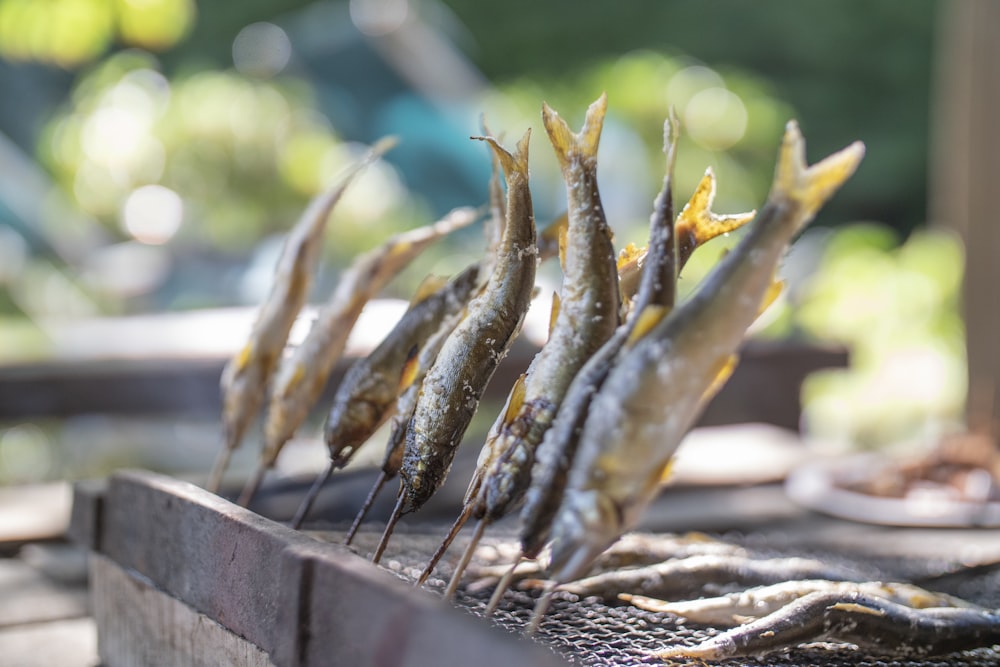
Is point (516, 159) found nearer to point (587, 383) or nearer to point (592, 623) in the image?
point (587, 383)

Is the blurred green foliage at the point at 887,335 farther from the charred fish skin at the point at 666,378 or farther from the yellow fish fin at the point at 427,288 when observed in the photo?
the charred fish skin at the point at 666,378

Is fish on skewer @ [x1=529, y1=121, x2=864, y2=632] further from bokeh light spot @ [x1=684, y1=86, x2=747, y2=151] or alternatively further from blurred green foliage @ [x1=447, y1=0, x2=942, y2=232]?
blurred green foliage @ [x1=447, y1=0, x2=942, y2=232]

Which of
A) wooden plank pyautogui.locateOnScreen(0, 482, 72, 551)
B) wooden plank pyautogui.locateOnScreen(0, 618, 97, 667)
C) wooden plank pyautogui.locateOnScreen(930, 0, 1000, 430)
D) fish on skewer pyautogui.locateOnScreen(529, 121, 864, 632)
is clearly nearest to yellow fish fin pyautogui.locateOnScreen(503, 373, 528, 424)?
fish on skewer pyautogui.locateOnScreen(529, 121, 864, 632)

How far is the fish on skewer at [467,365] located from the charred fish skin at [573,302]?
0.08 meters

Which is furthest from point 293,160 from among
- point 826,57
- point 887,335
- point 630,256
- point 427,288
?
point 826,57

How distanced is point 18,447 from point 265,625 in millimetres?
6659

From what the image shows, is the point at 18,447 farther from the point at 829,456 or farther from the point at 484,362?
the point at 484,362

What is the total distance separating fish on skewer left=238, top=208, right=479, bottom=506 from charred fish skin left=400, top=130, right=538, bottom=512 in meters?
0.35

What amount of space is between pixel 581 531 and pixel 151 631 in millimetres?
790

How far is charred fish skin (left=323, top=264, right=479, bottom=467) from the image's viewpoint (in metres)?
1.36

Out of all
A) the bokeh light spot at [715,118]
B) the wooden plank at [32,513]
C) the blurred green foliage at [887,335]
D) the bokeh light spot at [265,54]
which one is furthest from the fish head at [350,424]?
the bokeh light spot at [265,54]

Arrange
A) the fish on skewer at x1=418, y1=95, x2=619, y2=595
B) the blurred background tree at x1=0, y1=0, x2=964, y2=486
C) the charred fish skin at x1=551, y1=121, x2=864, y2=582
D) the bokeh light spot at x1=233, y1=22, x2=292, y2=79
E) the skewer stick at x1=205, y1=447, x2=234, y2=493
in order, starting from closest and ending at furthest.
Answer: the charred fish skin at x1=551, y1=121, x2=864, y2=582 < the fish on skewer at x1=418, y1=95, x2=619, y2=595 < the skewer stick at x1=205, y1=447, x2=234, y2=493 < the blurred background tree at x1=0, y1=0, x2=964, y2=486 < the bokeh light spot at x1=233, y1=22, x2=292, y2=79

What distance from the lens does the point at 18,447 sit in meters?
6.98

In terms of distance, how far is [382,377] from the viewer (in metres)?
1.36
